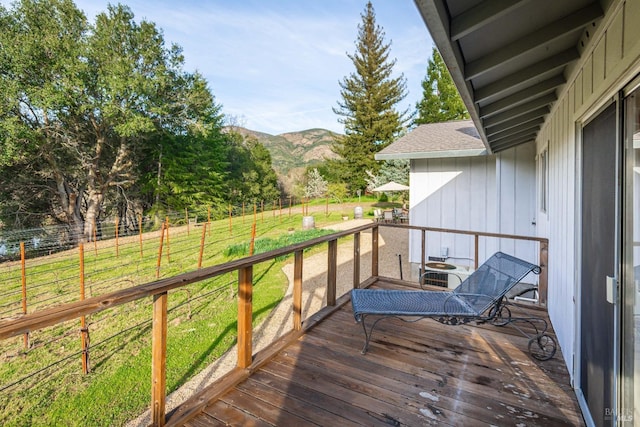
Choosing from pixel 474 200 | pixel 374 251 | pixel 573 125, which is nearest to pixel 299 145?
pixel 474 200

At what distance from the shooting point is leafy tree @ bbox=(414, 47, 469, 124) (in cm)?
1975

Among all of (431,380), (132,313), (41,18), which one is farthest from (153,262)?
(41,18)

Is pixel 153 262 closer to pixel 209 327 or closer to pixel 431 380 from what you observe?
pixel 209 327

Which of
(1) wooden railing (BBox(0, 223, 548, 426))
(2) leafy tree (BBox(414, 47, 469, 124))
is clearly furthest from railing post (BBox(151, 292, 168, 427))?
(2) leafy tree (BBox(414, 47, 469, 124))

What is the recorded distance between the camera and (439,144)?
6402 mm

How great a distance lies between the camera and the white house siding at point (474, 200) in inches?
225

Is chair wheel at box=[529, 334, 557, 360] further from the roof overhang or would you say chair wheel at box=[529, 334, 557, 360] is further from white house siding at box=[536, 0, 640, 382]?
the roof overhang

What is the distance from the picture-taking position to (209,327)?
5074 millimetres

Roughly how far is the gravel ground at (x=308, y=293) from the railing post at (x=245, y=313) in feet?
4.85

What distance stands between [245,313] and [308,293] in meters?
4.46

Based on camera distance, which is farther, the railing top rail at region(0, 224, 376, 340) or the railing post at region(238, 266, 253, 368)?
the railing post at region(238, 266, 253, 368)

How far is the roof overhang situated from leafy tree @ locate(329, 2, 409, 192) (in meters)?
22.1

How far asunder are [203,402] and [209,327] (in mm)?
3290

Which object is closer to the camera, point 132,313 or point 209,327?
point 209,327
